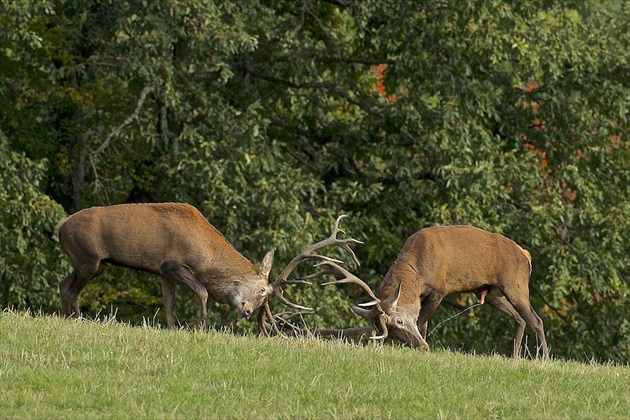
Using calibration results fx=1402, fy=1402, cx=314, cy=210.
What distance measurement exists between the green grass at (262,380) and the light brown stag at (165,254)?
324 cm

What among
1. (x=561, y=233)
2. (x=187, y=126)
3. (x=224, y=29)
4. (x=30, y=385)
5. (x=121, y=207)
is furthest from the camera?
(x=561, y=233)

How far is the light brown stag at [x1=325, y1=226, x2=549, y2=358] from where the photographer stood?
51.2 feet

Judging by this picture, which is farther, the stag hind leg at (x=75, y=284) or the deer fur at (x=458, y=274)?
the deer fur at (x=458, y=274)

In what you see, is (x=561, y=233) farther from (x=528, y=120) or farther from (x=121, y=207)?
(x=121, y=207)

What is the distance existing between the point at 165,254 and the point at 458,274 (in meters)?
3.35

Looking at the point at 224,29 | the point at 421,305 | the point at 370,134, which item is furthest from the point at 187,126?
the point at 421,305

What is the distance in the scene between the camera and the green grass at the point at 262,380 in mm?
9117

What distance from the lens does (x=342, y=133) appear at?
2230 centimetres

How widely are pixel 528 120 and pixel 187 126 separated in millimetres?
5887

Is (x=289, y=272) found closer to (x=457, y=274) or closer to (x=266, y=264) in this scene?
(x=266, y=264)

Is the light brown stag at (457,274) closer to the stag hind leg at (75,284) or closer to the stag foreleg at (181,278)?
the stag foreleg at (181,278)

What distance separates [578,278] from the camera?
2100cm

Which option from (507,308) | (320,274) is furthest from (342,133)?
(320,274)

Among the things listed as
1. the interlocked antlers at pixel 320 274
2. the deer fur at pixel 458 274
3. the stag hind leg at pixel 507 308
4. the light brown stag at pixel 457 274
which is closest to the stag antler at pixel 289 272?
the interlocked antlers at pixel 320 274
